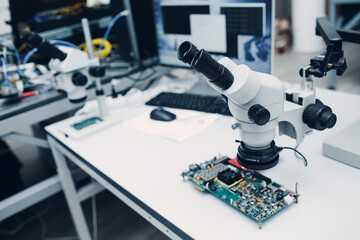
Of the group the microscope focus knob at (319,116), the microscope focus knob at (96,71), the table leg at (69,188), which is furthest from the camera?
the table leg at (69,188)

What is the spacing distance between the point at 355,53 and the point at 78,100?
4.00 meters

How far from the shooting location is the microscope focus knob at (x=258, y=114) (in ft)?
2.32

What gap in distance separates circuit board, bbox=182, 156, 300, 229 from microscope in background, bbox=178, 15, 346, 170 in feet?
0.16

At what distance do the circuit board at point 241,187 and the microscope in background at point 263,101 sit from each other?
5 cm

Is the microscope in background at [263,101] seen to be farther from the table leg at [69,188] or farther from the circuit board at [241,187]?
the table leg at [69,188]

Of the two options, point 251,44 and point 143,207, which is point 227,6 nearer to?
point 251,44

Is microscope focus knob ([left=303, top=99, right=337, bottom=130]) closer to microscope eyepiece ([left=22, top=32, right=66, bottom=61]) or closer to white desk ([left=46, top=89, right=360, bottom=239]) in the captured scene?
white desk ([left=46, top=89, right=360, bottom=239])

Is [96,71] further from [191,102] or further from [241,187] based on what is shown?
[241,187]

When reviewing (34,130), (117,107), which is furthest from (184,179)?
(34,130)

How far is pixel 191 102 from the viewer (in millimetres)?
1428

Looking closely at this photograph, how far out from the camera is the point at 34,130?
7.64ft

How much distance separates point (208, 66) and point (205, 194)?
362 millimetres

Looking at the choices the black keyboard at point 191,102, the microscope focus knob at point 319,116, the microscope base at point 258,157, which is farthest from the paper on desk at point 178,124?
the microscope focus knob at point 319,116

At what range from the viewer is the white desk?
0.72 m
